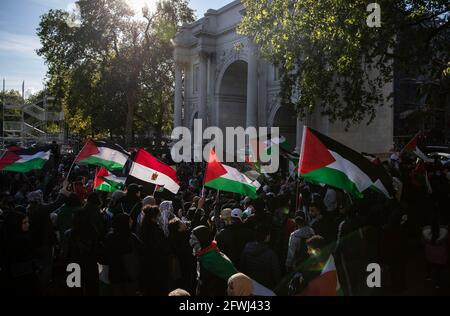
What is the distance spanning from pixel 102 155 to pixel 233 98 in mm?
23939

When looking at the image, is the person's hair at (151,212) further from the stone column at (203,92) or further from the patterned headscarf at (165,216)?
the stone column at (203,92)

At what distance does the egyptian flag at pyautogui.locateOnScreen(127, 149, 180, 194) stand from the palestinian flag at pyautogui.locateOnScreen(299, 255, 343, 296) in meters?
5.76

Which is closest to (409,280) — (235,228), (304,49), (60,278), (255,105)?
(235,228)

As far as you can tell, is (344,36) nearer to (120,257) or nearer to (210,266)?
(210,266)

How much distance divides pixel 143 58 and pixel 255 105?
1584 centimetres

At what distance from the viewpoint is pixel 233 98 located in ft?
112

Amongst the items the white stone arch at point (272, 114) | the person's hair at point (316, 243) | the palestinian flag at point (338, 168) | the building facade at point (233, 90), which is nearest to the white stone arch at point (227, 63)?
the building facade at point (233, 90)

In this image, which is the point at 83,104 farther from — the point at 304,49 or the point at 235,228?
the point at 235,228

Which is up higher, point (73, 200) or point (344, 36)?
point (344, 36)

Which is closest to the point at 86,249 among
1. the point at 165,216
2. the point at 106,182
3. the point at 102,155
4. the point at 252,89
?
the point at 165,216

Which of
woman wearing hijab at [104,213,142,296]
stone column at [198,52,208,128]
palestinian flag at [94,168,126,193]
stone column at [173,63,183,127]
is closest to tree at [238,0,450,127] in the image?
palestinian flag at [94,168,126,193]

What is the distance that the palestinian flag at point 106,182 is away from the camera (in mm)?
10852

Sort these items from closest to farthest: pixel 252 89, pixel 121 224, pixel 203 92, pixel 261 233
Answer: pixel 261 233 < pixel 121 224 < pixel 252 89 < pixel 203 92

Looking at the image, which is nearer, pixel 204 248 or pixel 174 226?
pixel 204 248
